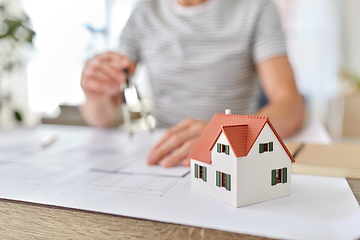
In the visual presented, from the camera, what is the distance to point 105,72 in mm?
805

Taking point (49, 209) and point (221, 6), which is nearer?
point (49, 209)

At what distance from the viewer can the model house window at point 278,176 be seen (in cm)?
37

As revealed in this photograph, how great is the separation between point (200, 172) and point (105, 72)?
1.63 ft

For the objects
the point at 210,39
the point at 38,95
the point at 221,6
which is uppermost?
the point at 221,6

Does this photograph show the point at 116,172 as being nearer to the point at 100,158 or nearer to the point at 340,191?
the point at 100,158

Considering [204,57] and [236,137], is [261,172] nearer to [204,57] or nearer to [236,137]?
[236,137]

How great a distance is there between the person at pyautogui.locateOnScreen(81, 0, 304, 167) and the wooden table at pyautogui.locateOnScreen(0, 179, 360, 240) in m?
0.53

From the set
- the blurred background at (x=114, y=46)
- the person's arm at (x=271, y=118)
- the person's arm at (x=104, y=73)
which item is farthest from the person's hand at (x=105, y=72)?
the blurred background at (x=114, y=46)

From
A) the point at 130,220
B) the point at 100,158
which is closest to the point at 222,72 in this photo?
the point at 100,158

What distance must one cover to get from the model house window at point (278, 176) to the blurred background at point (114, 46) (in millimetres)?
1800

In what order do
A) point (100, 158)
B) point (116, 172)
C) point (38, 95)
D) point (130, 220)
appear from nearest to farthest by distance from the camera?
1. point (130, 220)
2. point (116, 172)
3. point (100, 158)
4. point (38, 95)

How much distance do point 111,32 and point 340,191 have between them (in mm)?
3921

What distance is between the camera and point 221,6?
3.50 feet

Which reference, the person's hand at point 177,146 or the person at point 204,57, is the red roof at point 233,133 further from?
the person at point 204,57
